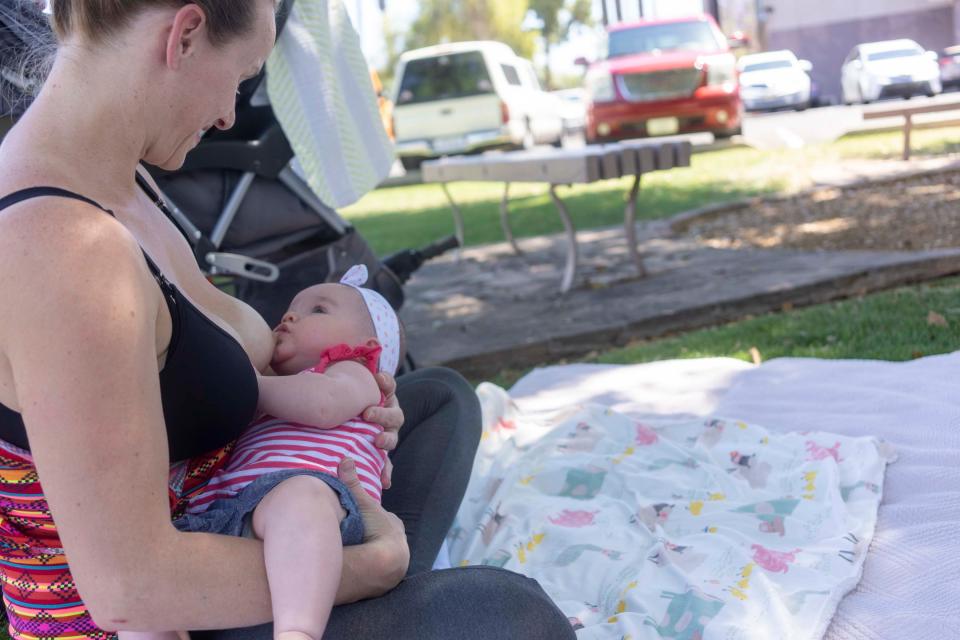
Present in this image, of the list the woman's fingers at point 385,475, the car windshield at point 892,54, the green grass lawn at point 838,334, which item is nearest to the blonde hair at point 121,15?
the woman's fingers at point 385,475

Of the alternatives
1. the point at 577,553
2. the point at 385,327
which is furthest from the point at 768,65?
the point at 385,327

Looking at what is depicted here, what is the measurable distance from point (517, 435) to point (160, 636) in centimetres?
209

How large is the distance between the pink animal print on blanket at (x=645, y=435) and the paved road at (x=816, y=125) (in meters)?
9.19

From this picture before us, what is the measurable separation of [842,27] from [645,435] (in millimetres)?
36995

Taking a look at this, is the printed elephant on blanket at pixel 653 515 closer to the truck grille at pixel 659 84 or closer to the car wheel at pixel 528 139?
the truck grille at pixel 659 84

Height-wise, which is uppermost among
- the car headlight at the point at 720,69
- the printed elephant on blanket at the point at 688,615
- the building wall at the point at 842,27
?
the printed elephant on blanket at the point at 688,615

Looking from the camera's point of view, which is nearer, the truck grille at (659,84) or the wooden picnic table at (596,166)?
the wooden picnic table at (596,166)

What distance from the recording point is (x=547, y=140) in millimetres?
18281

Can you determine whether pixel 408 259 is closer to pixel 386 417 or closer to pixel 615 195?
pixel 386 417

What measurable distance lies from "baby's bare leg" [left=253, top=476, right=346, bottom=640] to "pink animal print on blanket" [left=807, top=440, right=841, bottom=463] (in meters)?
1.76

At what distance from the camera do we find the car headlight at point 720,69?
1447 cm

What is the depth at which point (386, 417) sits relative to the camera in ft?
6.53

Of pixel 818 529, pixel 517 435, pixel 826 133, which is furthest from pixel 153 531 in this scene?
pixel 826 133

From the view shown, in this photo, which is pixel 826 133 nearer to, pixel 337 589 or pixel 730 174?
pixel 730 174
